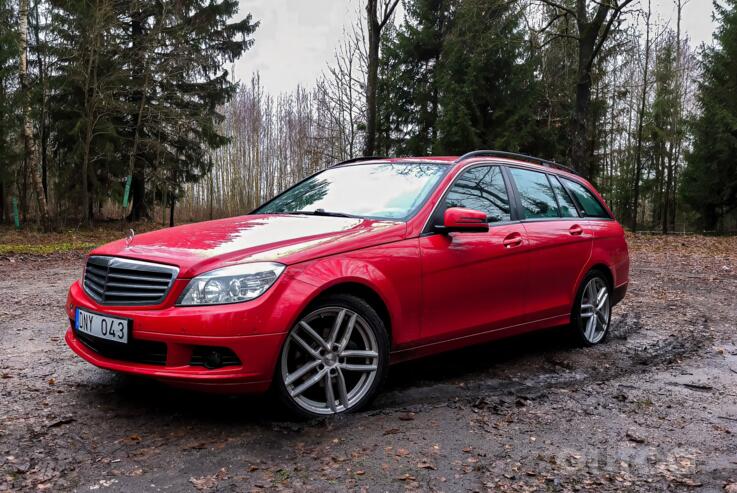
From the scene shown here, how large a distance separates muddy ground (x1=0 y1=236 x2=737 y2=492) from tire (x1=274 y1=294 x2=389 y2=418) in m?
0.13

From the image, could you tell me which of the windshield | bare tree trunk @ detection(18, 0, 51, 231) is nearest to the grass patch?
bare tree trunk @ detection(18, 0, 51, 231)

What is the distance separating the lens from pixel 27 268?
1127 cm

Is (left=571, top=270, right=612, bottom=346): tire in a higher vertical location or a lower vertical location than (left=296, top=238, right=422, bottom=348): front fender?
lower

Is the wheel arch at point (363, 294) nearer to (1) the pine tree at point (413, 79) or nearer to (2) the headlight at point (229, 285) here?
(2) the headlight at point (229, 285)

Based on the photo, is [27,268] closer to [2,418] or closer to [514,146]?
[2,418]

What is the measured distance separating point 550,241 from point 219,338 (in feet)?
9.91

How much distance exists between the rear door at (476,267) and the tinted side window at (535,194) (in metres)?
0.21

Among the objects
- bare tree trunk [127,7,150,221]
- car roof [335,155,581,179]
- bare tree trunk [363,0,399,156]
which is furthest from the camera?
bare tree trunk [127,7,150,221]

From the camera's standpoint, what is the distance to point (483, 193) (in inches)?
184

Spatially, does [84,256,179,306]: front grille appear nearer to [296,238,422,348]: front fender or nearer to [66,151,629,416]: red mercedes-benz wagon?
[66,151,629,416]: red mercedes-benz wagon

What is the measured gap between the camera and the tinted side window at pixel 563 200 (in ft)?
17.9

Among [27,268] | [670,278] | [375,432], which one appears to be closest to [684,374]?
[375,432]

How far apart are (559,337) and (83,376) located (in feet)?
14.4

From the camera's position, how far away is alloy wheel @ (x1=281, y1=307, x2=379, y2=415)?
3361mm
